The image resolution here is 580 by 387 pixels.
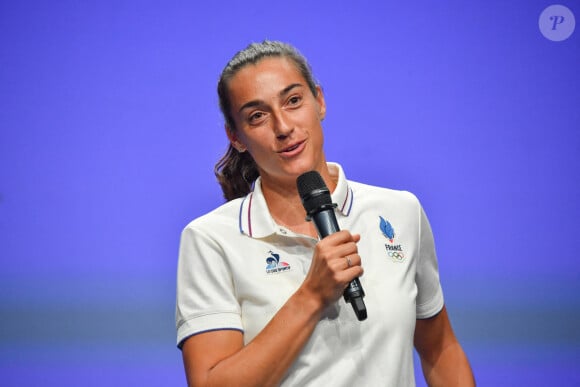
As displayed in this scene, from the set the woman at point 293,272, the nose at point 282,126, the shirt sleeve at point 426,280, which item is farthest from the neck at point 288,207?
the shirt sleeve at point 426,280

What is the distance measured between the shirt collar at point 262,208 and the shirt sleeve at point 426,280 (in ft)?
0.64

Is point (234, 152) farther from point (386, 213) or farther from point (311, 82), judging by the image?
point (386, 213)

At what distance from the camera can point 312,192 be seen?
123 cm

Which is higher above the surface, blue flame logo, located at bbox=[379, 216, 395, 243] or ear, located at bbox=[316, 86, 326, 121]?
ear, located at bbox=[316, 86, 326, 121]

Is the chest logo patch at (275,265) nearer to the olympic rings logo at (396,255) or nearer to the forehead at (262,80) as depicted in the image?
the olympic rings logo at (396,255)

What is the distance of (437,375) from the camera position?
1.54 m

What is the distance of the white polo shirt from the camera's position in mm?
1285

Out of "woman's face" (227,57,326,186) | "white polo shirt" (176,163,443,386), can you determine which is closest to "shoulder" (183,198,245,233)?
"white polo shirt" (176,163,443,386)

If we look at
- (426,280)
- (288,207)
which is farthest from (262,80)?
(426,280)

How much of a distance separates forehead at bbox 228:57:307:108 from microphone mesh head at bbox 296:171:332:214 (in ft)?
0.70

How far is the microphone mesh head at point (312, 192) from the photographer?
1.22m

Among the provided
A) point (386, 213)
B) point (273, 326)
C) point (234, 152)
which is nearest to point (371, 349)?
point (273, 326)

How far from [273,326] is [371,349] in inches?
8.2

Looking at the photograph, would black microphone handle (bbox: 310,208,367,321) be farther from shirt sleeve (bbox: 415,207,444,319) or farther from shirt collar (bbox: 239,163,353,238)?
shirt sleeve (bbox: 415,207,444,319)
